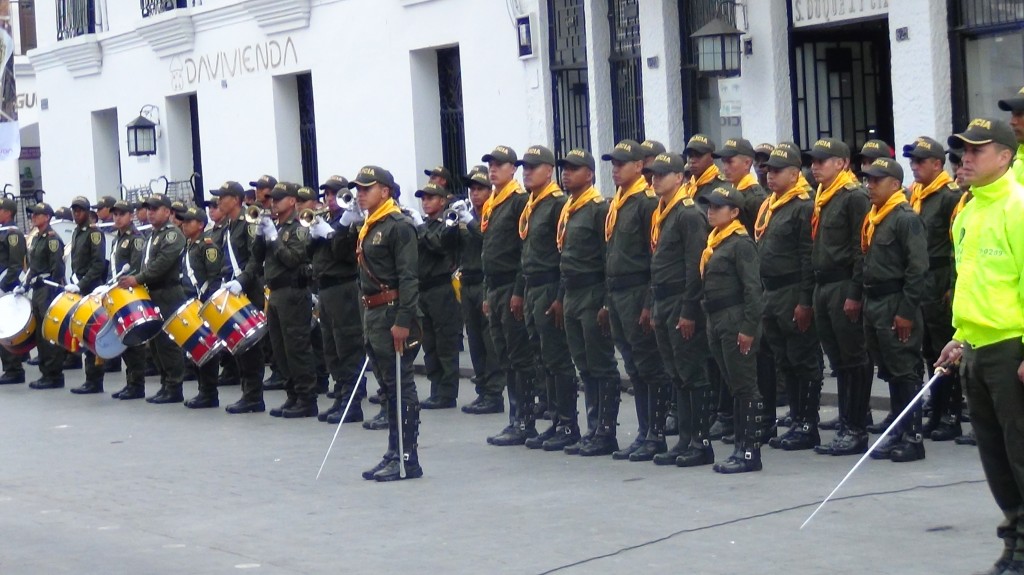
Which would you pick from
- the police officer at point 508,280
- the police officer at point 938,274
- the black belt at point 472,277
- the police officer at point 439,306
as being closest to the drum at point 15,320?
the police officer at point 439,306

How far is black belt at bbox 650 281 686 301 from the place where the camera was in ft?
35.4

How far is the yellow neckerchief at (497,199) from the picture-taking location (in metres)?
12.5

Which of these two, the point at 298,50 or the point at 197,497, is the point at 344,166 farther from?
the point at 197,497

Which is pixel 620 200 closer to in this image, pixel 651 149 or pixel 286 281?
pixel 651 149

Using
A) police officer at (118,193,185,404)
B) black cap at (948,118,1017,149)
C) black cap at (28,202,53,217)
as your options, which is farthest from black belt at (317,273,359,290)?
black cap at (948,118,1017,149)

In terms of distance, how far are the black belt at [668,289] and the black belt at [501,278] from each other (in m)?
1.91

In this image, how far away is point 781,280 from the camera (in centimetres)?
1116

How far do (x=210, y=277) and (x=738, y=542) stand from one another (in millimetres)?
8214

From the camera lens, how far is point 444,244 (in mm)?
13875

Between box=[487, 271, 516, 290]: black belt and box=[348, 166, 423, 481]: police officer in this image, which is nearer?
box=[348, 166, 423, 481]: police officer

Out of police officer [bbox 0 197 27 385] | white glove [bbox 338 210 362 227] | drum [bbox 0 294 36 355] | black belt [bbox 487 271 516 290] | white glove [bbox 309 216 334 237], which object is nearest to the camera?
white glove [bbox 338 210 362 227]

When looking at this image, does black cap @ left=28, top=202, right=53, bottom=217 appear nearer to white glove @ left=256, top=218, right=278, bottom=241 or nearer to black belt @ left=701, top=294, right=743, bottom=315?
white glove @ left=256, top=218, right=278, bottom=241

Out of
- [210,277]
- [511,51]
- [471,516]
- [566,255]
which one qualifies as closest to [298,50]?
[511,51]

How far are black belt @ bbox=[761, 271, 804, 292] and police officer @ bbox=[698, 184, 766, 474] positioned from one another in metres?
0.70
